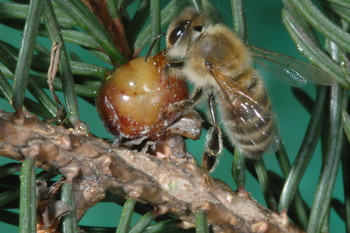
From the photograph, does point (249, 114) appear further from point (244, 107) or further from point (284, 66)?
point (284, 66)

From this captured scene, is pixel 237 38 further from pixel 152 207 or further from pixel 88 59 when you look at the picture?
pixel 88 59

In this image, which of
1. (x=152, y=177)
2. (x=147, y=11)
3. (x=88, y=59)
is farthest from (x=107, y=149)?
(x=88, y=59)

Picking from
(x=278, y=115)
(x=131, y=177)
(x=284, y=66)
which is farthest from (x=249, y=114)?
(x=278, y=115)

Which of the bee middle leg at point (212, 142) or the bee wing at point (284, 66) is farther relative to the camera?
the bee wing at point (284, 66)

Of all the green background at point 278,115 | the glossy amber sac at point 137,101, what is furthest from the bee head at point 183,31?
the green background at point 278,115

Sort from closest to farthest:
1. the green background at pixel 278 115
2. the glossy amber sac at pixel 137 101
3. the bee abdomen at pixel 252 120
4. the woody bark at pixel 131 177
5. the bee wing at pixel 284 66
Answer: the woody bark at pixel 131 177 < the glossy amber sac at pixel 137 101 < the bee abdomen at pixel 252 120 < the bee wing at pixel 284 66 < the green background at pixel 278 115

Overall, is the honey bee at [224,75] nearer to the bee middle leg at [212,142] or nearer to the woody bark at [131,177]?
the bee middle leg at [212,142]
